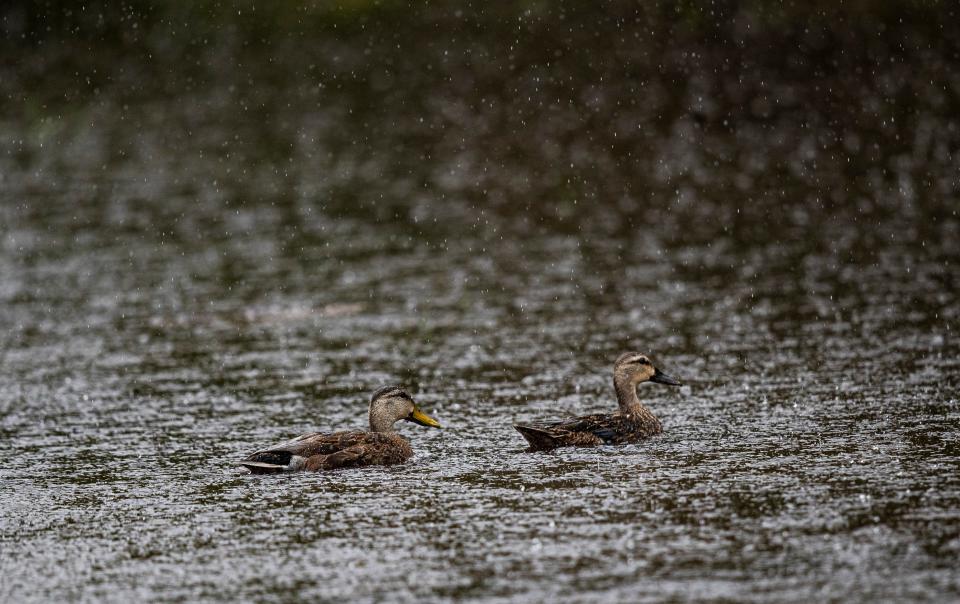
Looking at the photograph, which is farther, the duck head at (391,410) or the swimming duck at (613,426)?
the duck head at (391,410)

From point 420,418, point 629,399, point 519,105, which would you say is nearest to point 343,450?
point 420,418

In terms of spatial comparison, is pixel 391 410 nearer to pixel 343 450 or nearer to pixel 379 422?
pixel 379 422

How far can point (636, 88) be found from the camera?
4353 centimetres

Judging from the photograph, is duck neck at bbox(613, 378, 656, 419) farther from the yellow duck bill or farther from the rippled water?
the yellow duck bill

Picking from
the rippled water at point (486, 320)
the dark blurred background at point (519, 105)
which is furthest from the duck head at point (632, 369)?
the dark blurred background at point (519, 105)

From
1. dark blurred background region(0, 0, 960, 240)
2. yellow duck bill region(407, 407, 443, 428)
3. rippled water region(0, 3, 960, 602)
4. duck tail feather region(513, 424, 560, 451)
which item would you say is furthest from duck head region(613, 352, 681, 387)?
dark blurred background region(0, 0, 960, 240)

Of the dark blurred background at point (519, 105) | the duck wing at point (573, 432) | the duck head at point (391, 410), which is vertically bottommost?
the duck wing at point (573, 432)

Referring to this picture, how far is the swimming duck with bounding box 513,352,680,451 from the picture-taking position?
1330 cm

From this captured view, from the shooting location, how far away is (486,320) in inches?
834

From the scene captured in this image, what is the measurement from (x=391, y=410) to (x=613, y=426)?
209 cm

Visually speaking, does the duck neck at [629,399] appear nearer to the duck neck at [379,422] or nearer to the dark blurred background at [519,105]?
the duck neck at [379,422]

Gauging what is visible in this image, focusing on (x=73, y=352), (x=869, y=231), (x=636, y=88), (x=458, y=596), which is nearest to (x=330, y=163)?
(x=636, y=88)

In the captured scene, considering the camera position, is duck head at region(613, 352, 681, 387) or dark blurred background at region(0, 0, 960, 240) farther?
dark blurred background at region(0, 0, 960, 240)

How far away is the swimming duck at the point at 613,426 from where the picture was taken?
13.3 m
